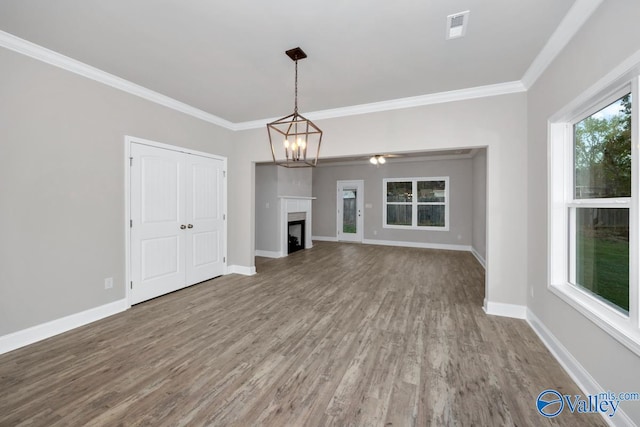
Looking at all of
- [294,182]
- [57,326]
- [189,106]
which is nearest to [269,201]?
[294,182]

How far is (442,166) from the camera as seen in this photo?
7.85 metres

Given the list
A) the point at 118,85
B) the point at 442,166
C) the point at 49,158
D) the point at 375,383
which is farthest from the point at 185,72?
the point at 442,166

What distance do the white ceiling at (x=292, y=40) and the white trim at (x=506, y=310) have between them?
2.70 meters

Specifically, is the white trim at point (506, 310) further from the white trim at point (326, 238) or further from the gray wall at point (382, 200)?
the white trim at point (326, 238)

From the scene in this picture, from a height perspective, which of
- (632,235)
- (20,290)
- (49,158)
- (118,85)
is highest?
(118,85)

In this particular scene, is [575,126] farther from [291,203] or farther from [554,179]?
[291,203]

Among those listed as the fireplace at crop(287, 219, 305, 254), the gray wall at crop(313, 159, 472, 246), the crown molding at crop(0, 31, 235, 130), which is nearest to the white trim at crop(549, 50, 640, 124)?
the crown molding at crop(0, 31, 235, 130)

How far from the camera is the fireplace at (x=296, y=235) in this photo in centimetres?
745

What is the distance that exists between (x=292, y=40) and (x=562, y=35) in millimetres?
2280

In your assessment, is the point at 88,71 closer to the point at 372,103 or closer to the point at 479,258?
the point at 372,103

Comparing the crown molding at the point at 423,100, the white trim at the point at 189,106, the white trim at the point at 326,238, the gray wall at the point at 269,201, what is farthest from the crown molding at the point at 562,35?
the white trim at the point at 326,238

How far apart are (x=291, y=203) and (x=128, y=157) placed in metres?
4.09

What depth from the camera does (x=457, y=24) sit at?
Result: 2.20 m

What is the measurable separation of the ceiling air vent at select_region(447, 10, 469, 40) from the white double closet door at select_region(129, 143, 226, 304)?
3.77 m
